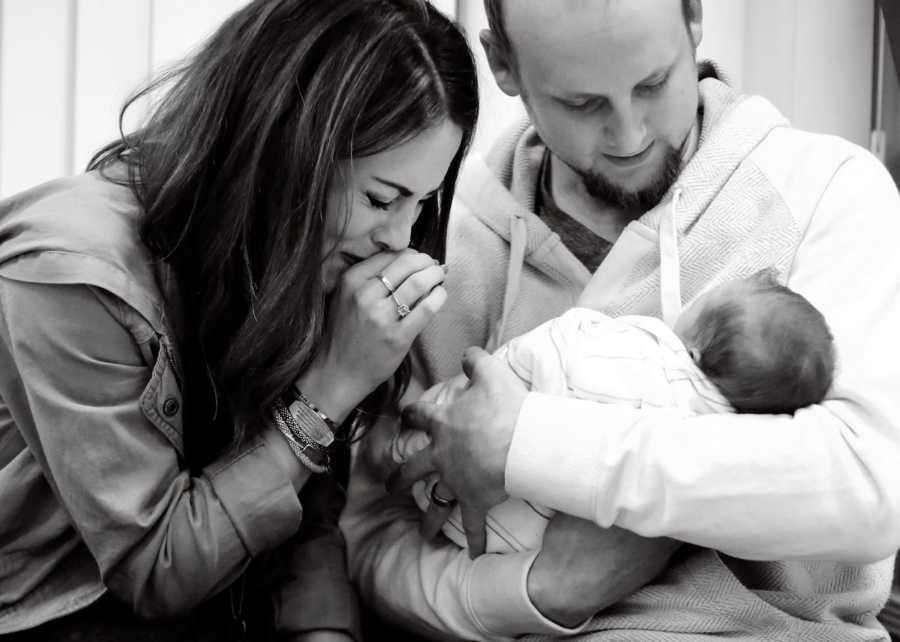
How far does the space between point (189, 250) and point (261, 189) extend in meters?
0.13

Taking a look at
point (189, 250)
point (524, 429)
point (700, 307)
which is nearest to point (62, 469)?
point (189, 250)

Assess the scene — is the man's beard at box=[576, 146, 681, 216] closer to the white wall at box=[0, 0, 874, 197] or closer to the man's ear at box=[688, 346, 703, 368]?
the man's ear at box=[688, 346, 703, 368]

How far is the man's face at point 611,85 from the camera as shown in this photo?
4.71 feet

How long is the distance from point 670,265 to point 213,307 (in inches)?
24.7

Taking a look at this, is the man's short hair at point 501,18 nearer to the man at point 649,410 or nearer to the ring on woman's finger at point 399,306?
the man at point 649,410

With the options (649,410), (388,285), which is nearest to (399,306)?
(388,285)

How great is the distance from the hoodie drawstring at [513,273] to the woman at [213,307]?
236mm

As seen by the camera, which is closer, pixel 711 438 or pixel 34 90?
pixel 711 438

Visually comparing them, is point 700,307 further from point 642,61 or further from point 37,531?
point 37,531

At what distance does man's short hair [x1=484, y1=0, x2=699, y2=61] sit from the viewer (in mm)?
1544

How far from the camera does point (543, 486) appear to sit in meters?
1.30

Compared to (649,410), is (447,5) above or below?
above

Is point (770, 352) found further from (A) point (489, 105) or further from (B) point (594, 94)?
(A) point (489, 105)

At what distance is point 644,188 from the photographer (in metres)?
1.60
